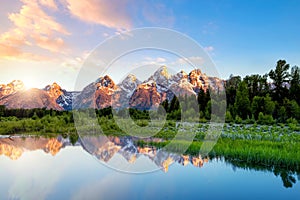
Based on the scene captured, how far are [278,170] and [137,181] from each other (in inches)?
145

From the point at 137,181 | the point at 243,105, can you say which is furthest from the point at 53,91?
the point at 137,181

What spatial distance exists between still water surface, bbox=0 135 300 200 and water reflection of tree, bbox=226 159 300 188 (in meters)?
0.09

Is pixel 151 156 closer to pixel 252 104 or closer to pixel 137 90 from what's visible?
pixel 137 90

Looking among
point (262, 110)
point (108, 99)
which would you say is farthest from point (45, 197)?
point (262, 110)

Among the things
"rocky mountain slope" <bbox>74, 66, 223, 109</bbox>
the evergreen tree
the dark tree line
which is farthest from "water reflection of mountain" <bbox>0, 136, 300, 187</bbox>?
the evergreen tree

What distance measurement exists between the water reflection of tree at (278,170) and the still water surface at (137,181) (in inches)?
3.5

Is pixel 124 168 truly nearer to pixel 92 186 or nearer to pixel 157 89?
pixel 92 186

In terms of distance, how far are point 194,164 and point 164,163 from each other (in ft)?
3.11

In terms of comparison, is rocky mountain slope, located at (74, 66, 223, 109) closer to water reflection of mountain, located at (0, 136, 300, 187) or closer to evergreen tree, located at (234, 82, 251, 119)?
water reflection of mountain, located at (0, 136, 300, 187)

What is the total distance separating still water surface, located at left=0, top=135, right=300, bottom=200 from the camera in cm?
584

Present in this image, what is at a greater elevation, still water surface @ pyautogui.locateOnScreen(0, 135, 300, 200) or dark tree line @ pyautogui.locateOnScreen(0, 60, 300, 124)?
dark tree line @ pyautogui.locateOnScreen(0, 60, 300, 124)

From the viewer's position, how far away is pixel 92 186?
649 centimetres

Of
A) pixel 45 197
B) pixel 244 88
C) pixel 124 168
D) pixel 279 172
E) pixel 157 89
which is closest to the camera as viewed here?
pixel 45 197

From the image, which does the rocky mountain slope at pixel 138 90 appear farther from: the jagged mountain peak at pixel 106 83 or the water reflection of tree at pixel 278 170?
the water reflection of tree at pixel 278 170
